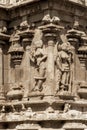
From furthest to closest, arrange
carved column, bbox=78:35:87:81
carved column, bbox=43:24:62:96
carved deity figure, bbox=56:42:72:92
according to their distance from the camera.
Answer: carved column, bbox=78:35:87:81 < carved deity figure, bbox=56:42:72:92 < carved column, bbox=43:24:62:96

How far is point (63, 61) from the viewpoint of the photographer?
55.9ft

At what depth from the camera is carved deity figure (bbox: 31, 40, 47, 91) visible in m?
16.8

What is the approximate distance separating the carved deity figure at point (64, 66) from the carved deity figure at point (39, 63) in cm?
49

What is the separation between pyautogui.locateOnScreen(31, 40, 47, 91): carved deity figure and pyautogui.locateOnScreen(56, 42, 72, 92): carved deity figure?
487 millimetres

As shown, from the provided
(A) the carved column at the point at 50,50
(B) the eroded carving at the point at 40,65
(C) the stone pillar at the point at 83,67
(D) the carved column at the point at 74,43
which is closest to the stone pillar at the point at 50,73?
(A) the carved column at the point at 50,50

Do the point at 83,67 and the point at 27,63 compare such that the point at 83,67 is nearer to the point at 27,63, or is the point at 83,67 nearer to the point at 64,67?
the point at 64,67

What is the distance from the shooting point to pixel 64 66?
55.7 ft

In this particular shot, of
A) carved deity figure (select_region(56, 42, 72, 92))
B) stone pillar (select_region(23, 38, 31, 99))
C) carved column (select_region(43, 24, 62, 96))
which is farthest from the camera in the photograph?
stone pillar (select_region(23, 38, 31, 99))

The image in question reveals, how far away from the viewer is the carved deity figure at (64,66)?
55.2 ft

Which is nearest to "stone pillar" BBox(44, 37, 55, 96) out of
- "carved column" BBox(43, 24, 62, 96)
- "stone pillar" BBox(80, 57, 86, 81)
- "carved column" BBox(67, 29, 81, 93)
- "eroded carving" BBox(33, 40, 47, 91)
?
"carved column" BBox(43, 24, 62, 96)

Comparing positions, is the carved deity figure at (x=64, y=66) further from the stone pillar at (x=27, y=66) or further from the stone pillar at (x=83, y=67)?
the stone pillar at (x=27, y=66)

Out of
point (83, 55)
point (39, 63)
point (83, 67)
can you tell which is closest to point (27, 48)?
point (39, 63)

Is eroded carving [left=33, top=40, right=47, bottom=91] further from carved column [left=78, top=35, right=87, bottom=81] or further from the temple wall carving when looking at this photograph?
A: carved column [left=78, top=35, right=87, bottom=81]

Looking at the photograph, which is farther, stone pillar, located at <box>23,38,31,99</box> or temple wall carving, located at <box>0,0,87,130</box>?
stone pillar, located at <box>23,38,31,99</box>
